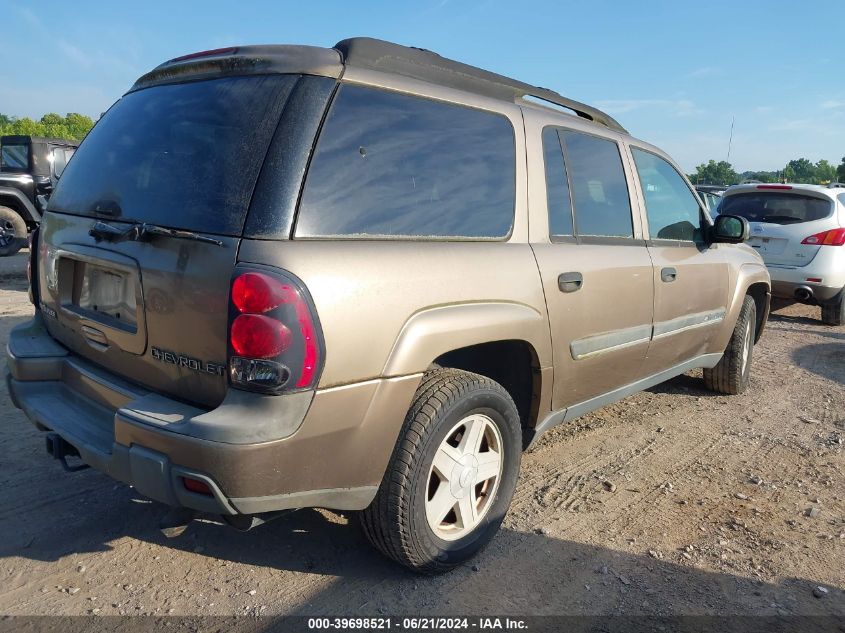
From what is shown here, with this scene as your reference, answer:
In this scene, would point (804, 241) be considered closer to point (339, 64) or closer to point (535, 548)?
point (535, 548)

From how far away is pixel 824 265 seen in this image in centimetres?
778

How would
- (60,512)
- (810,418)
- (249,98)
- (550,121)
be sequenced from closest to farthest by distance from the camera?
(249,98)
(60,512)
(550,121)
(810,418)

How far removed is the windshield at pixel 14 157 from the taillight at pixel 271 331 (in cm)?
1143

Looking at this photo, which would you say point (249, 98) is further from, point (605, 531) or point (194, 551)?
point (605, 531)

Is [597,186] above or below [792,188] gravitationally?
below

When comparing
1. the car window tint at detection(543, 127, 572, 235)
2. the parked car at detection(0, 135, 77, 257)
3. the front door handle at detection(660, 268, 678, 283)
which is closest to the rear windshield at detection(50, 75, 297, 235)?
the car window tint at detection(543, 127, 572, 235)

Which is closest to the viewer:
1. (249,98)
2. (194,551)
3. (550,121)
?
(249,98)

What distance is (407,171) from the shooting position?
2496 mm

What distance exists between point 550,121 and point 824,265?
20.1 feet

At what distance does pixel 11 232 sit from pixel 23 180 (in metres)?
0.89

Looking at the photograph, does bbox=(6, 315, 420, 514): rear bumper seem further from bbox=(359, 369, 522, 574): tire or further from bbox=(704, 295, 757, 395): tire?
bbox=(704, 295, 757, 395): tire

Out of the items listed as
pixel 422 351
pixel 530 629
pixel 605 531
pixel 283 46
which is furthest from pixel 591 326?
pixel 283 46

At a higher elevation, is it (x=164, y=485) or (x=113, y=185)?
(x=113, y=185)

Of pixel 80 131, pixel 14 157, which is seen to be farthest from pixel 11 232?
pixel 80 131
